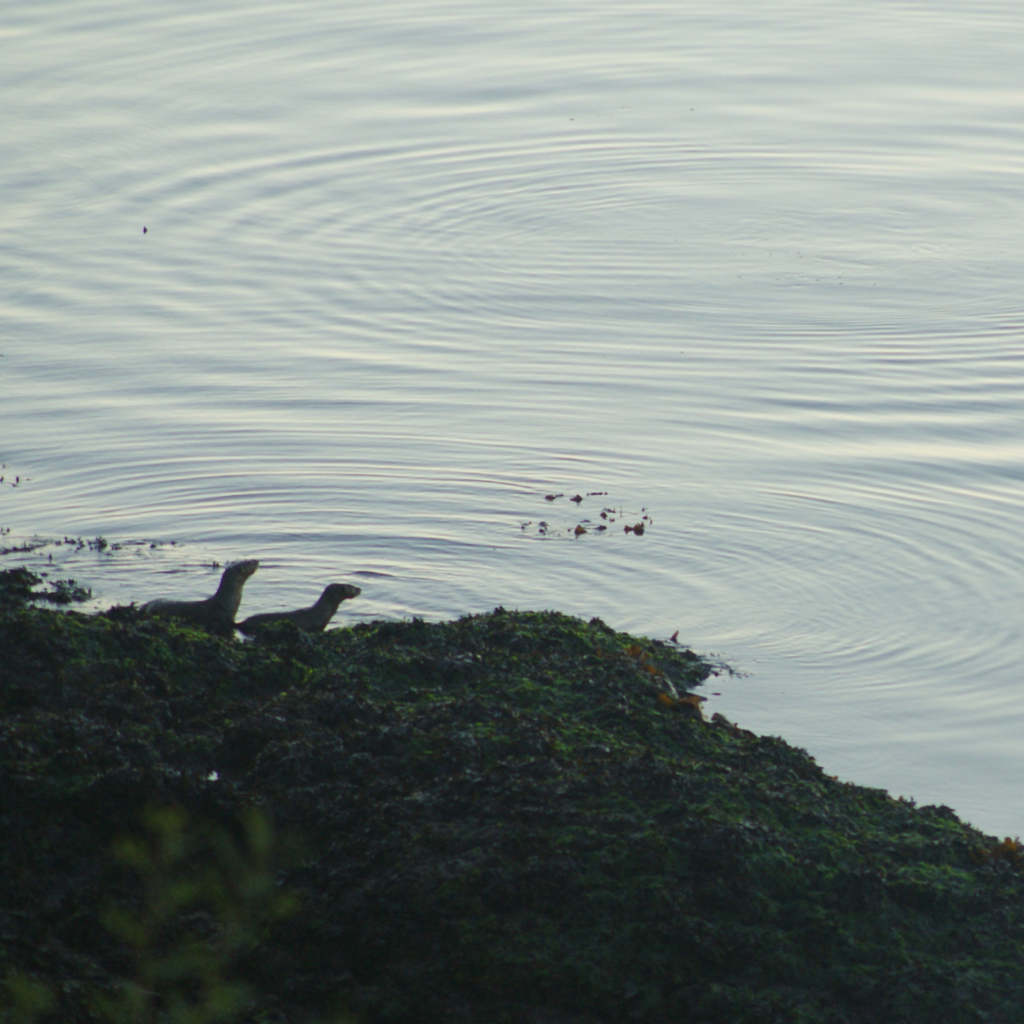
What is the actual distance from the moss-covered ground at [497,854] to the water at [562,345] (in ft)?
4.96

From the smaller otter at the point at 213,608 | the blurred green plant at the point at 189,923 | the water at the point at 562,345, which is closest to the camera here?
the blurred green plant at the point at 189,923

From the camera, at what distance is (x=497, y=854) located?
5.30m

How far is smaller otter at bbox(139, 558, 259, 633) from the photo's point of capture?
8148 millimetres

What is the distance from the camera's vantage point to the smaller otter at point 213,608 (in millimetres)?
8148

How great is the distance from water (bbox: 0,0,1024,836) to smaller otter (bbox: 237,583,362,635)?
456 millimetres

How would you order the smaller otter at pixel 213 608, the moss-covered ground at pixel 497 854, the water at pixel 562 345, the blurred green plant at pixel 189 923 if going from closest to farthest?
the blurred green plant at pixel 189 923
the moss-covered ground at pixel 497 854
the smaller otter at pixel 213 608
the water at pixel 562 345

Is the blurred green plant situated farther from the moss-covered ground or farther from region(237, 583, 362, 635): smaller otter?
region(237, 583, 362, 635): smaller otter

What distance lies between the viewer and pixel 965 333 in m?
13.6

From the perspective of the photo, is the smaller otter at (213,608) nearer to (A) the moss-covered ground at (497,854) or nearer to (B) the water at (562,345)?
(B) the water at (562,345)

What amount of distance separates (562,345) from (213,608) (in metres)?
5.74

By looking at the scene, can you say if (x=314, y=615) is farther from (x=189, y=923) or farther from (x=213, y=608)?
(x=189, y=923)

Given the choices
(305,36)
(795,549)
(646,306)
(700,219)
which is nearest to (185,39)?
(305,36)

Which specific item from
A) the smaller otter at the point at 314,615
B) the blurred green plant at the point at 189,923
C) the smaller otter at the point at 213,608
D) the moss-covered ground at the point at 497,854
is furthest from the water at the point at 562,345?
the blurred green plant at the point at 189,923

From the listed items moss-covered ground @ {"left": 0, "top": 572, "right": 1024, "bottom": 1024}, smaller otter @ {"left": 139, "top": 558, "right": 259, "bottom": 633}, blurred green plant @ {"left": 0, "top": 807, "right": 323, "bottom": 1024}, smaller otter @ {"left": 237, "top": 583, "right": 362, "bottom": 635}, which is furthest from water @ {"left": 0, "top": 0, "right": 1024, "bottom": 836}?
blurred green plant @ {"left": 0, "top": 807, "right": 323, "bottom": 1024}
